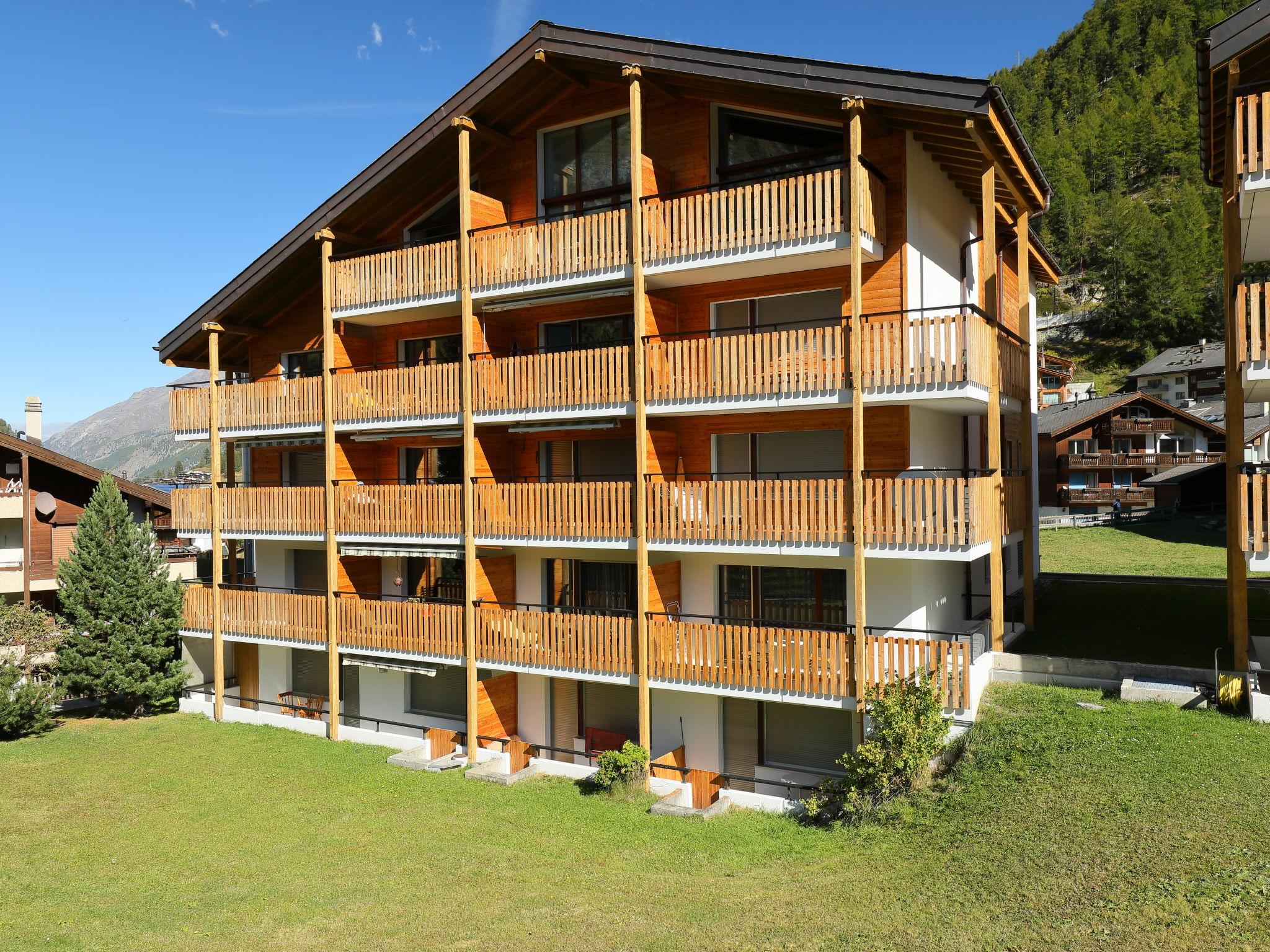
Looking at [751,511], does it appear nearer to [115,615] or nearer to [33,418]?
[115,615]

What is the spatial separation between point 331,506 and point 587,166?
9531 mm

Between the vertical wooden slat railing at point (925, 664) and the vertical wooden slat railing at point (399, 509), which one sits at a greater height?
the vertical wooden slat railing at point (399, 509)

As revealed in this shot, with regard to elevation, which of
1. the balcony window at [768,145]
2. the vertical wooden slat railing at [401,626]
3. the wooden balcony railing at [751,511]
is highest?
the balcony window at [768,145]

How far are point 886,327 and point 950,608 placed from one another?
6582mm

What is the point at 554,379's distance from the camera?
17.7 meters

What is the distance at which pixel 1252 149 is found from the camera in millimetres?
12383

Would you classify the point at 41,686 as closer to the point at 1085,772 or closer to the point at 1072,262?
the point at 1085,772

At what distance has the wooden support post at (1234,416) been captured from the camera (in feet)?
43.8

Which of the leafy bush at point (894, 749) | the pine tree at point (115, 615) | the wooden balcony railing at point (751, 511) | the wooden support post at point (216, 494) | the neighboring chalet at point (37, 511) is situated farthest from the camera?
the neighboring chalet at point (37, 511)

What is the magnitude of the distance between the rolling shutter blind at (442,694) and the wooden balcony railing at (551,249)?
9281mm

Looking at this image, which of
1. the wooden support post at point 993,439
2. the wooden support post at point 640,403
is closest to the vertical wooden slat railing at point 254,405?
the wooden support post at point 640,403

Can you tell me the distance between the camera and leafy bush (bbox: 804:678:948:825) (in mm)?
13273

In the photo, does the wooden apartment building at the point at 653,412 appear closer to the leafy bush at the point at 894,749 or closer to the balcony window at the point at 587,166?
the balcony window at the point at 587,166

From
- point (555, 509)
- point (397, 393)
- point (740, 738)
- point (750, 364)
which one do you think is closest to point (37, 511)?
point (397, 393)
